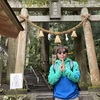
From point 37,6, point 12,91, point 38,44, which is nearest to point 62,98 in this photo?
point 12,91

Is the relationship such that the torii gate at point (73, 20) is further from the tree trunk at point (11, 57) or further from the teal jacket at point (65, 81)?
the teal jacket at point (65, 81)

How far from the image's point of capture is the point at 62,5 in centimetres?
958

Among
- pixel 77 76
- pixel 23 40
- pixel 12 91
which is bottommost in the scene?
pixel 12 91

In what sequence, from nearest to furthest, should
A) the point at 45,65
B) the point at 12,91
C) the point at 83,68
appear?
1. the point at 12,91
2. the point at 83,68
3. the point at 45,65

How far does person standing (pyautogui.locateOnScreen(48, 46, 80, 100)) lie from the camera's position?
304 centimetres

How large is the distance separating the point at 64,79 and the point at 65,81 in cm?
3

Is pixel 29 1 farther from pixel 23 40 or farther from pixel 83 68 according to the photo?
pixel 83 68

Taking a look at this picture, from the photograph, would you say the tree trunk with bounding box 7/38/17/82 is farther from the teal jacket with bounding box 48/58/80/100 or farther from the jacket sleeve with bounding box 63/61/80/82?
the jacket sleeve with bounding box 63/61/80/82

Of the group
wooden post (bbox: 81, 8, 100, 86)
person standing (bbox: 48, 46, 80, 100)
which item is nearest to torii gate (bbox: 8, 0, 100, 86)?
wooden post (bbox: 81, 8, 100, 86)

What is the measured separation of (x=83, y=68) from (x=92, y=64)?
287cm

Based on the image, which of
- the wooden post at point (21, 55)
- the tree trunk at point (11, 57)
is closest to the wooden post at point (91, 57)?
the wooden post at point (21, 55)

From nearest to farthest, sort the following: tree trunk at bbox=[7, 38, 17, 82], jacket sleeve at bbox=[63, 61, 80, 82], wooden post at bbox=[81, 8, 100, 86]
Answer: jacket sleeve at bbox=[63, 61, 80, 82]
wooden post at bbox=[81, 8, 100, 86]
tree trunk at bbox=[7, 38, 17, 82]

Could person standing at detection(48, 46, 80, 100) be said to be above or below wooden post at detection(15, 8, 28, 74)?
below

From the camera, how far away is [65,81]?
311cm
